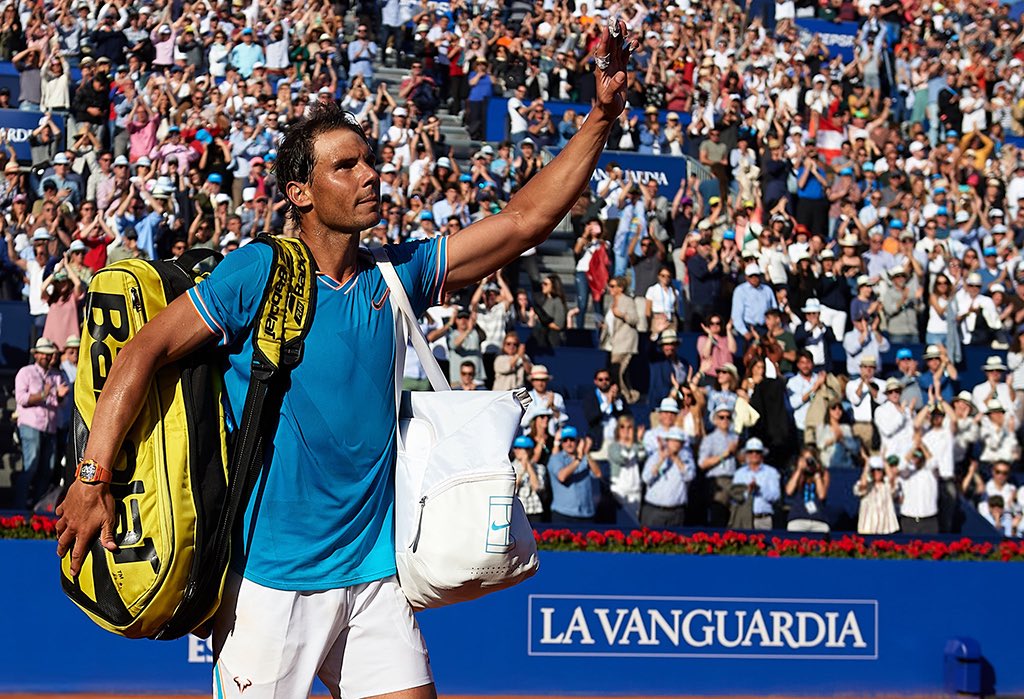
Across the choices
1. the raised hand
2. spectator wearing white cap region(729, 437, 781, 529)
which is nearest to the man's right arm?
the raised hand

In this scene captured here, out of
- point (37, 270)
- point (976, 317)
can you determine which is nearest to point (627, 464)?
point (37, 270)

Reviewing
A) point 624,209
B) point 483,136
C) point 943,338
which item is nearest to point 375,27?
point 483,136

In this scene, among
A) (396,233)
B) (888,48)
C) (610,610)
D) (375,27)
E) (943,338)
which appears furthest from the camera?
(888,48)

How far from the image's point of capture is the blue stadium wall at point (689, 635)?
1151 cm

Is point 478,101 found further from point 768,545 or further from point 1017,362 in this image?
point 768,545

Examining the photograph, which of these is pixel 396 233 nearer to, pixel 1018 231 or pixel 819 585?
pixel 819 585

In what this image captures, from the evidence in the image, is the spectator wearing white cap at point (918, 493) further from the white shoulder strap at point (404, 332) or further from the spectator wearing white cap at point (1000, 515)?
the white shoulder strap at point (404, 332)

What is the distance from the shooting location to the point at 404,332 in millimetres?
3857

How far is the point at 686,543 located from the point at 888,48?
48.0 feet

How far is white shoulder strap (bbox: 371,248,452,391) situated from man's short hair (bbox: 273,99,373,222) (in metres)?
0.29

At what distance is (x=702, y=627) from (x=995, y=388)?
509cm

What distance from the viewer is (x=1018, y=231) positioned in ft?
62.7

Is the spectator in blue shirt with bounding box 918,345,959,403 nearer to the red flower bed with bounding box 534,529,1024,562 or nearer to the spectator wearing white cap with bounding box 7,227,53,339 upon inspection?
the red flower bed with bounding box 534,529,1024,562

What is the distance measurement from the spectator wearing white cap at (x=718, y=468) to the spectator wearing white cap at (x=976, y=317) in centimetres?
465
